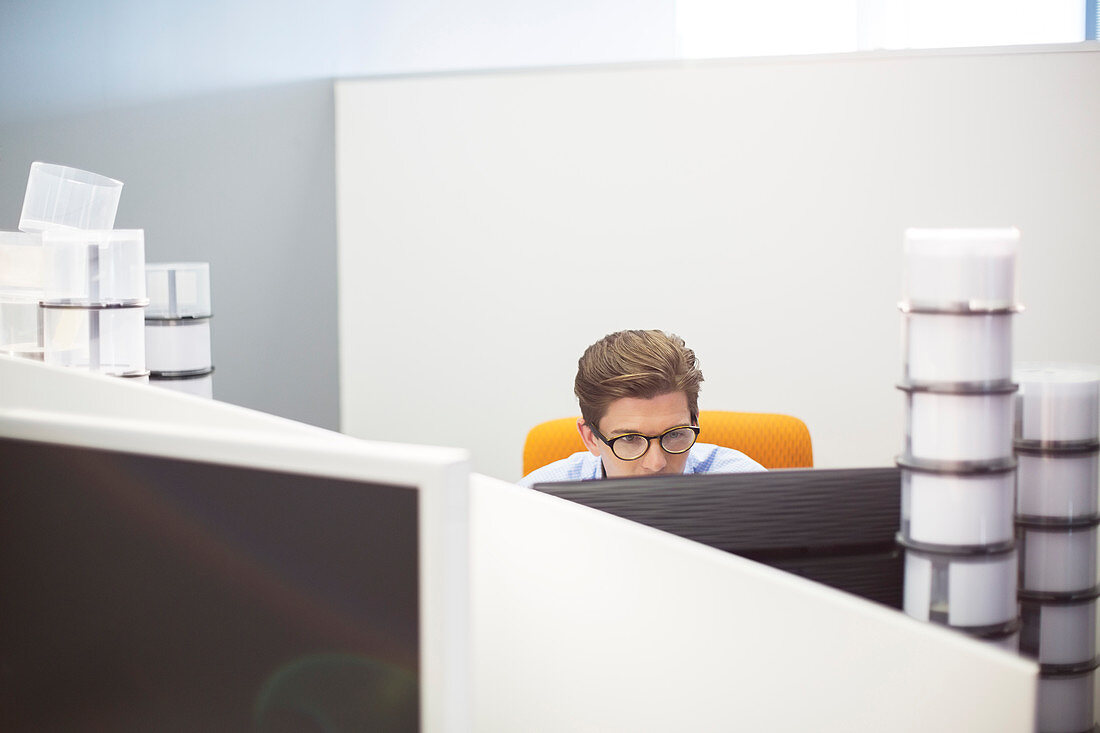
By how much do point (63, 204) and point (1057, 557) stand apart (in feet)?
4.30

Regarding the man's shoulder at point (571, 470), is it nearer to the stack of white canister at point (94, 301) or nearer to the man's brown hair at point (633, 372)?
the man's brown hair at point (633, 372)

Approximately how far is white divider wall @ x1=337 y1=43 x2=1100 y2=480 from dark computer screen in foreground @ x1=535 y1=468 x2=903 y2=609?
1740 mm

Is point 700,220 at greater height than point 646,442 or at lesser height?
greater

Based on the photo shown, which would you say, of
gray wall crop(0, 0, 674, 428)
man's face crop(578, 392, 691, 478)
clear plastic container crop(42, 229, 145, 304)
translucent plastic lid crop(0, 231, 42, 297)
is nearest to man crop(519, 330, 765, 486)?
man's face crop(578, 392, 691, 478)

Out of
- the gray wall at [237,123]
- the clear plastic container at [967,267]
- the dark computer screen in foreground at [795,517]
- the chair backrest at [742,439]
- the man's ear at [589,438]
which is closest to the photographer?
the clear plastic container at [967,267]

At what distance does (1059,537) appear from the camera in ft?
2.35

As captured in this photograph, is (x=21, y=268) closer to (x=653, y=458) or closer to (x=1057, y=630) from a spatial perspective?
(x=653, y=458)

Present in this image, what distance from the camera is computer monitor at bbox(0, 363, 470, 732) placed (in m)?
0.47

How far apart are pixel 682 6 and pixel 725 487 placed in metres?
2.89

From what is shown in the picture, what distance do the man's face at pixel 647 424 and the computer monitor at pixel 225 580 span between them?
0.99m

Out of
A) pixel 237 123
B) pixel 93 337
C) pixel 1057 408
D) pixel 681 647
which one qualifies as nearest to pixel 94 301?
pixel 93 337

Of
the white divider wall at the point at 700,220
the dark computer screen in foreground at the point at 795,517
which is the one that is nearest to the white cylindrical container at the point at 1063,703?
the dark computer screen in foreground at the point at 795,517

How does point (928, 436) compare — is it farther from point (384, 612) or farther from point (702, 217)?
point (702, 217)

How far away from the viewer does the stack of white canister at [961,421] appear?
0.63 m
